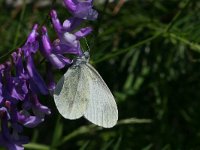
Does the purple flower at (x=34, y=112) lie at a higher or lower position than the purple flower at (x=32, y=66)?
lower

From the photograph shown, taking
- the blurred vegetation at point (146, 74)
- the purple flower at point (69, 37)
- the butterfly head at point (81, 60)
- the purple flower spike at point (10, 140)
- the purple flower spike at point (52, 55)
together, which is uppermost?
the purple flower at point (69, 37)

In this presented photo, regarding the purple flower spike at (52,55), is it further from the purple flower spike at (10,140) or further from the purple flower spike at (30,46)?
the purple flower spike at (10,140)

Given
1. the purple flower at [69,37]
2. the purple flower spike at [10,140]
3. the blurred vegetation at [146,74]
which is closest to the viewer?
the purple flower at [69,37]

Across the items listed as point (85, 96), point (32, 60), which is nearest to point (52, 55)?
point (32, 60)

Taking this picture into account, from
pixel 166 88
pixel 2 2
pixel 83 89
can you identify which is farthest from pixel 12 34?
pixel 83 89

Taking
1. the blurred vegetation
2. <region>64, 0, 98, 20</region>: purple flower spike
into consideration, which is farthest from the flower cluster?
the blurred vegetation

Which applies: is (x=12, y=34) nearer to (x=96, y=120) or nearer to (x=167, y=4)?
(x=167, y=4)

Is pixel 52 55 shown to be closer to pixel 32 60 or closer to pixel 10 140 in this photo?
pixel 32 60

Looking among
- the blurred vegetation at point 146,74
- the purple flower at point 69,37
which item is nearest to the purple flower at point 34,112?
the purple flower at point 69,37
